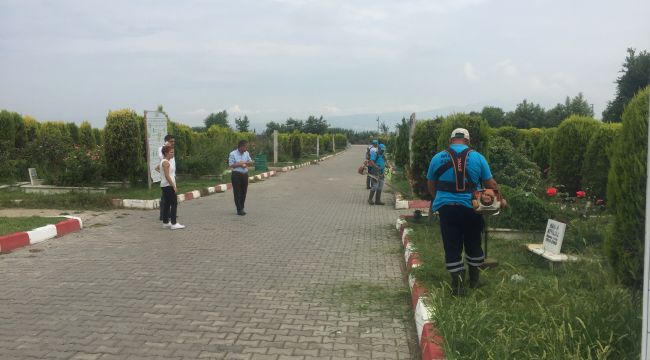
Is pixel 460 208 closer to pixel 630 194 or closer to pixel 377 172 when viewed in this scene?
pixel 630 194

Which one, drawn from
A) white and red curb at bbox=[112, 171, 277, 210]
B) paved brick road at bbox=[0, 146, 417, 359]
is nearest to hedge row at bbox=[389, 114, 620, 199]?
paved brick road at bbox=[0, 146, 417, 359]

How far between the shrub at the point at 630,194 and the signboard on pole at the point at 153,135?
11.2 m

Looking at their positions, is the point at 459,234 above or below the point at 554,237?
above

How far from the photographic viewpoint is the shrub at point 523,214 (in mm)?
7535

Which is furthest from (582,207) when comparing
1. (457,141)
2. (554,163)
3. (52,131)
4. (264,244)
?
(52,131)

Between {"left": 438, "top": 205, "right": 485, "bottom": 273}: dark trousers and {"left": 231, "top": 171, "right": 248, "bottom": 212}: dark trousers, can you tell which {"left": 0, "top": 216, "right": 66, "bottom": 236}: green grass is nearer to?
{"left": 231, "top": 171, "right": 248, "bottom": 212}: dark trousers

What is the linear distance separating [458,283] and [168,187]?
6.06 meters

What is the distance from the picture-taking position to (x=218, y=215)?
36.5 ft

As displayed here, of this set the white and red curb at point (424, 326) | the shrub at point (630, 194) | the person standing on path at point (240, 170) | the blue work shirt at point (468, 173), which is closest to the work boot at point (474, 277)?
the white and red curb at point (424, 326)

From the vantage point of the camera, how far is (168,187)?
9242 mm

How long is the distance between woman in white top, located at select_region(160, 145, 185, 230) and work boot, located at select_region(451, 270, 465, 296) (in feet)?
19.5

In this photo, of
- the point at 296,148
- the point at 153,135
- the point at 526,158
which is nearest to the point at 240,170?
the point at 153,135

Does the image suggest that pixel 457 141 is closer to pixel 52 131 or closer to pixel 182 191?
pixel 182 191

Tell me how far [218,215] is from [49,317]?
652cm
